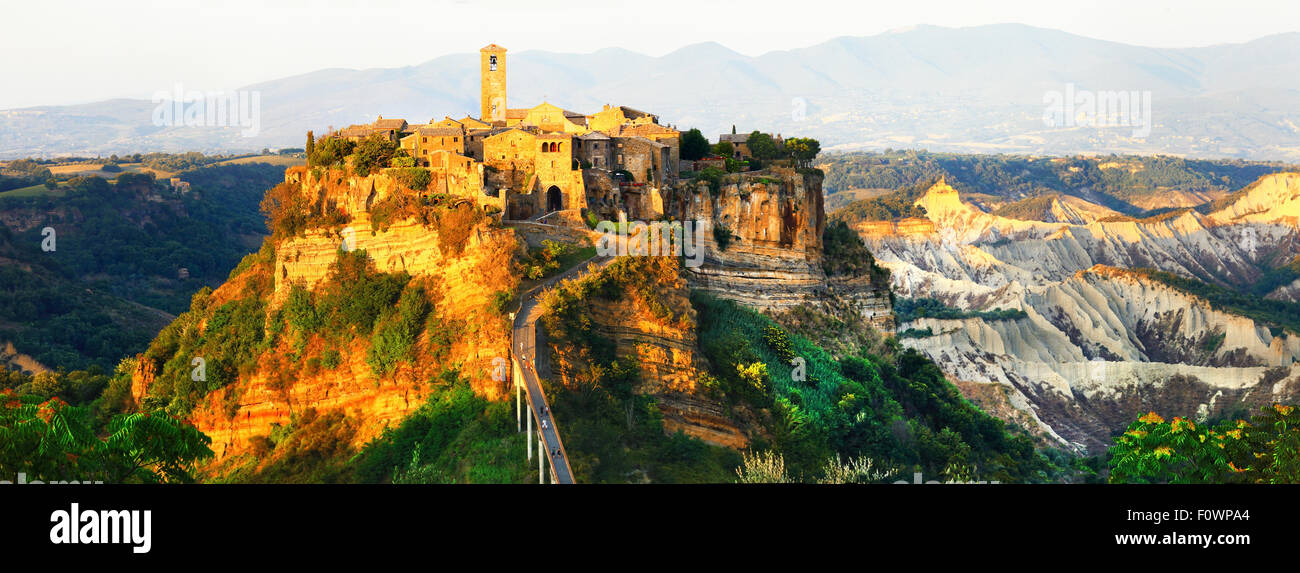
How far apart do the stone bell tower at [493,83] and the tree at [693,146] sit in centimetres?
783

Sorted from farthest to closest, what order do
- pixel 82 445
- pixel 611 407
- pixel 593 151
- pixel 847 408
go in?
pixel 593 151 < pixel 847 408 < pixel 611 407 < pixel 82 445

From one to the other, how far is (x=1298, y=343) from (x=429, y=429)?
63543 mm

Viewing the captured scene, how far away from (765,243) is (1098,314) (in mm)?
47939

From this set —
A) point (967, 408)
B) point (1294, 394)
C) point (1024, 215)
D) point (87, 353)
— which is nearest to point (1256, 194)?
point (1024, 215)

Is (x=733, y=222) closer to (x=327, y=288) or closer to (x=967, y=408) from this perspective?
(x=967, y=408)

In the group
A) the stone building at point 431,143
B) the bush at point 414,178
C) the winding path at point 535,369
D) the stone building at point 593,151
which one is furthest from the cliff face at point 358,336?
the stone building at point 593,151

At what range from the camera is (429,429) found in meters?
29.0

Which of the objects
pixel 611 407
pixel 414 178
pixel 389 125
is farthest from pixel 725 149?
pixel 611 407

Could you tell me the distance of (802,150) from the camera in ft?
175

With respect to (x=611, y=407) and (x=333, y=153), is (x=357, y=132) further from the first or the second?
(x=611, y=407)

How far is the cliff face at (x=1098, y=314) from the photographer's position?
61.4m

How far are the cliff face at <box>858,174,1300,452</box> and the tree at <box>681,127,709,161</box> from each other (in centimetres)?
2110

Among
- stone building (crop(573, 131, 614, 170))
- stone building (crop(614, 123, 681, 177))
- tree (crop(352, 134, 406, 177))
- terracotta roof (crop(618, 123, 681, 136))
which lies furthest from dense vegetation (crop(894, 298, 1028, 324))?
tree (crop(352, 134, 406, 177))

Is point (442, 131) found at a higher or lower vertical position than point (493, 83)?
lower
